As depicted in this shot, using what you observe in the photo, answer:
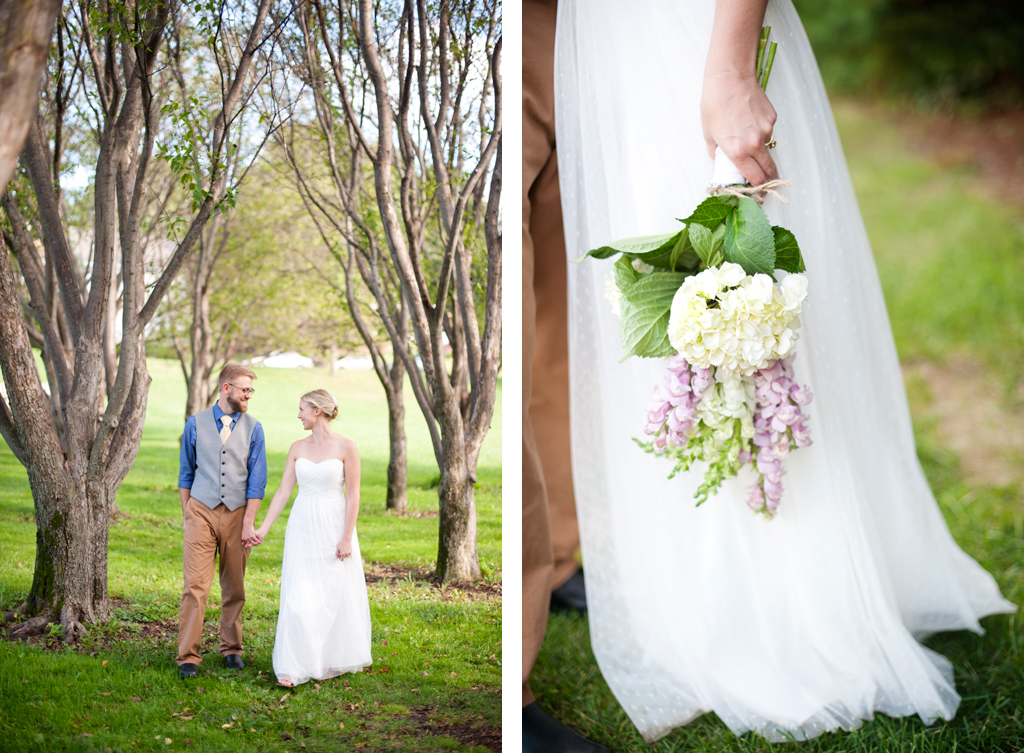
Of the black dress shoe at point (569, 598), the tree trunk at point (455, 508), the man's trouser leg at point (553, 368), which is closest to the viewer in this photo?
the tree trunk at point (455, 508)

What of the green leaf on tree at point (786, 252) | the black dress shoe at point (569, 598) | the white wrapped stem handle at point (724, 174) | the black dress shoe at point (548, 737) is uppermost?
the white wrapped stem handle at point (724, 174)

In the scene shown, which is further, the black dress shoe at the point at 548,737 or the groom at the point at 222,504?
the black dress shoe at the point at 548,737

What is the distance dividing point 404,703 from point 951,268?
356cm

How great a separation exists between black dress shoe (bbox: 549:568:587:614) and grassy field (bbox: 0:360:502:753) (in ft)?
2.33

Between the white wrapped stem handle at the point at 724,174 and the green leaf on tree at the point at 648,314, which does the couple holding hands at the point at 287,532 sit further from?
the white wrapped stem handle at the point at 724,174

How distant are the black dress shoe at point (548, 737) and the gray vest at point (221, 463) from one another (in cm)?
77

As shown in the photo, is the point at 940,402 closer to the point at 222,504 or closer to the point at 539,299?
the point at 539,299

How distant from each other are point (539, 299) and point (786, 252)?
0.67m

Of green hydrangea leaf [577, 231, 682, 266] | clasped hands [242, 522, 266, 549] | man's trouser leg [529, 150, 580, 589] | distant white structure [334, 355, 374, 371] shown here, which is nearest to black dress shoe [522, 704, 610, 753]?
man's trouser leg [529, 150, 580, 589]

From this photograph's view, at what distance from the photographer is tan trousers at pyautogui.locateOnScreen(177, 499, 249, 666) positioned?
1.32 metres

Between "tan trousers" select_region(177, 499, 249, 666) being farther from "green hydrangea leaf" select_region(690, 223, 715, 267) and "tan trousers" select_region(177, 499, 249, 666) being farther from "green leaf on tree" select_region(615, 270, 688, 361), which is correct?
"green hydrangea leaf" select_region(690, 223, 715, 267)

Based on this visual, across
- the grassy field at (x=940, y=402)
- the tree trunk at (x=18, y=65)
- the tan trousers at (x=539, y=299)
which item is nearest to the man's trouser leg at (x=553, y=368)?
the tan trousers at (x=539, y=299)

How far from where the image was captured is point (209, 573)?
1325 mm

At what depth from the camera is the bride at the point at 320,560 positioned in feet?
4.40
